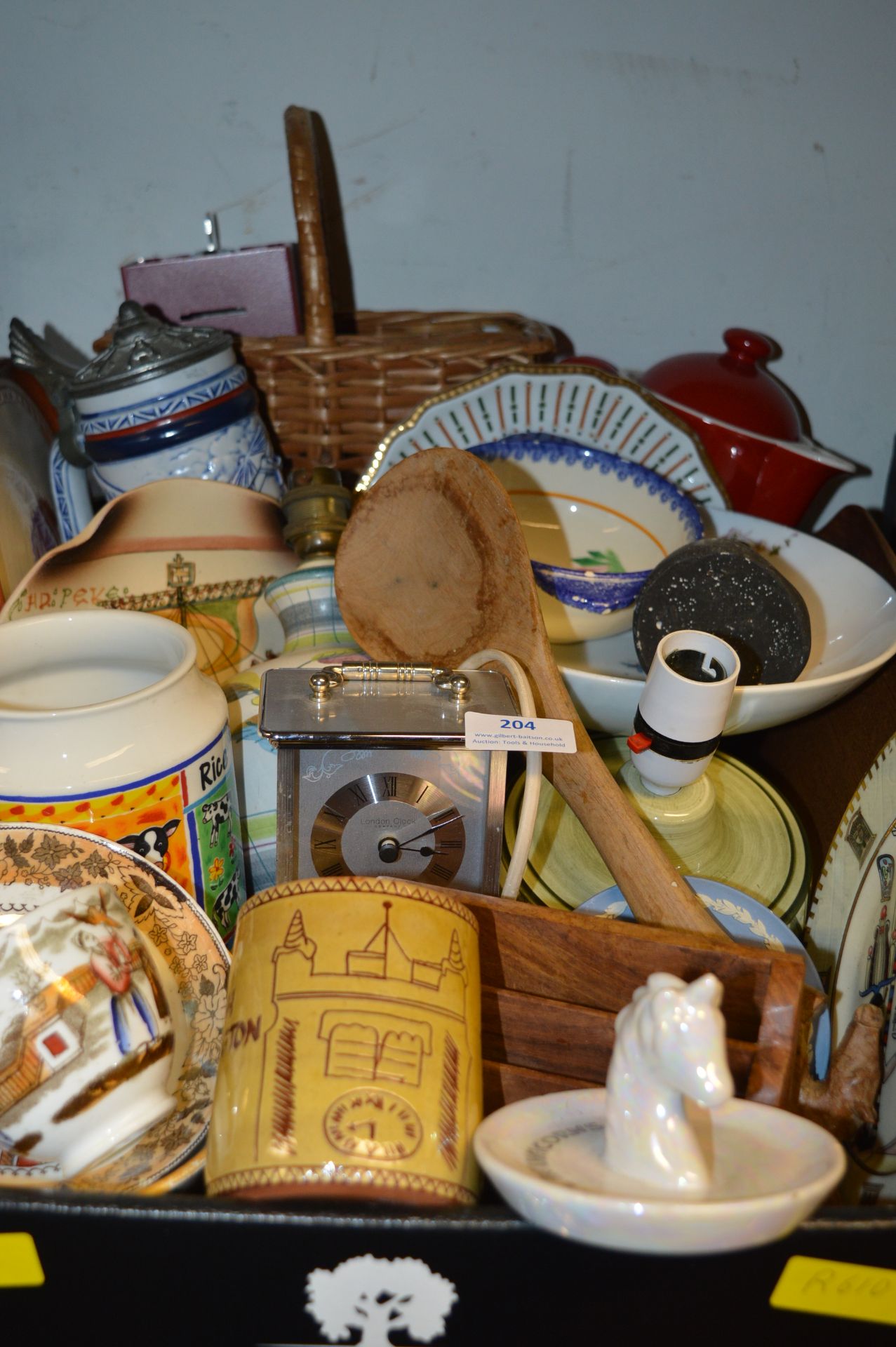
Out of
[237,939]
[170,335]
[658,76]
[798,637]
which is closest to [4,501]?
[170,335]

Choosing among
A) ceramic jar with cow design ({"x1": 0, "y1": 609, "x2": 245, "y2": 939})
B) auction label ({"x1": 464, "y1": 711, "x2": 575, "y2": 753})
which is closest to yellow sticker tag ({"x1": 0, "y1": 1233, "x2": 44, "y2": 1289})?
ceramic jar with cow design ({"x1": 0, "y1": 609, "x2": 245, "y2": 939})

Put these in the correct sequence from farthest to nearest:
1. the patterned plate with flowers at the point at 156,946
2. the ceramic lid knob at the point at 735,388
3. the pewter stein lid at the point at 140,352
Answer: the ceramic lid knob at the point at 735,388 → the pewter stein lid at the point at 140,352 → the patterned plate with flowers at the point at 156,946

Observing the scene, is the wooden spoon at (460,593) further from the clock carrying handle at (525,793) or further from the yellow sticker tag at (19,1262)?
the yellow sticker tag at (19,1262)

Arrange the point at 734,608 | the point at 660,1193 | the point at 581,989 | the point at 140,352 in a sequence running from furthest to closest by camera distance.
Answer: the point at 140,352 < the point at 734,608 < the point at 581,989 < the point at 660,1193

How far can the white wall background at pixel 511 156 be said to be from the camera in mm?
908

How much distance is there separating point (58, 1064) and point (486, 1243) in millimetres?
193

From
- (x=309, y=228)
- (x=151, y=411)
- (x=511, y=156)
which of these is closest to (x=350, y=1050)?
(x=151, y=411)

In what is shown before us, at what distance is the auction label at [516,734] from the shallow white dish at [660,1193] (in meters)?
0.19

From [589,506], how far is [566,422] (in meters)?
0.07

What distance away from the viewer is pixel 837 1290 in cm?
41

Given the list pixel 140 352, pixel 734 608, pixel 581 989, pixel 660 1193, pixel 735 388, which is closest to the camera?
pixel 660 1193

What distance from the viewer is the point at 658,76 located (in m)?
0.92

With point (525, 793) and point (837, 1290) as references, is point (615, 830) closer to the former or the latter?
point (525, 793)

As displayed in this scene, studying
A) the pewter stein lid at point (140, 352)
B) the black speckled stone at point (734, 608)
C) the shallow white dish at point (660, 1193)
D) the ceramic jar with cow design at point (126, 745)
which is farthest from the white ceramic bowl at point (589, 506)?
the shallow white dish at point (660, 1193)
